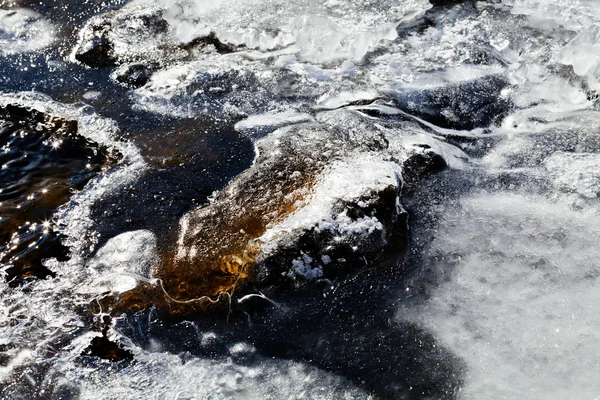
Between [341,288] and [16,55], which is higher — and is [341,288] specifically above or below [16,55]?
below

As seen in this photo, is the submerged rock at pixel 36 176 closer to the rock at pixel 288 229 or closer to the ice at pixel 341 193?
the rock at pixel 288 229

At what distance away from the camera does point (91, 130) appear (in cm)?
341

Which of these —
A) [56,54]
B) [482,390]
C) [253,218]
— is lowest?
[482,390]

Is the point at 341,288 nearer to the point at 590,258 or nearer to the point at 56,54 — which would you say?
the point at 590,258

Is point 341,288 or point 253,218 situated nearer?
point 341,288

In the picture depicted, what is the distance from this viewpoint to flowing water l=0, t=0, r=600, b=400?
2160mm

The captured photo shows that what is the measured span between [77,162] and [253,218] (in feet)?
4.17

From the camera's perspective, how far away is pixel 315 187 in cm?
276

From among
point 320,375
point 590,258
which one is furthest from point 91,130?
point 590,258

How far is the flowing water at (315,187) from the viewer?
216 cm

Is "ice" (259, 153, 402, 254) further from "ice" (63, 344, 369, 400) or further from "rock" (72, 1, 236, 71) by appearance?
"rock" (72, 1, 236, 71)

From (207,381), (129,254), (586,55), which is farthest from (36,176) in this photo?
(586,55)

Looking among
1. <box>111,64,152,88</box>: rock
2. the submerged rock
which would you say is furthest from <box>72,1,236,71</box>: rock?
the submerged rock

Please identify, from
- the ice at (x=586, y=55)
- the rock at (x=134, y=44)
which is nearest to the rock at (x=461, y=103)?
the ice at (x=586, y=55)
